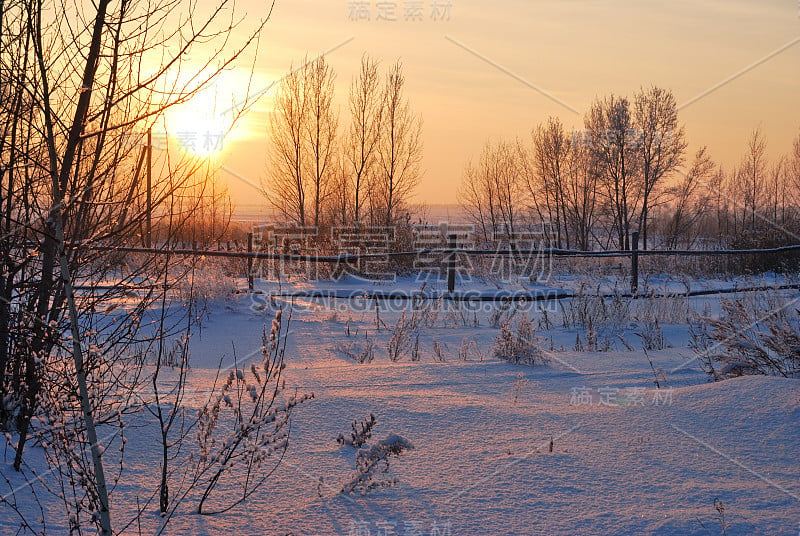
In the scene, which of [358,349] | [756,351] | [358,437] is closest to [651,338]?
[756,351]

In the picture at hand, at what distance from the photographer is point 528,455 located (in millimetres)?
3232

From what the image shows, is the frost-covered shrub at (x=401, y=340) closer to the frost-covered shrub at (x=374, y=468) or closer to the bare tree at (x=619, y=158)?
the frost-covered shrub at (x=374, y=468)

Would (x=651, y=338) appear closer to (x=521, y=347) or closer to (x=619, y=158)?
(x=521, y=347)

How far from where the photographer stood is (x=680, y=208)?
29359 millimetres

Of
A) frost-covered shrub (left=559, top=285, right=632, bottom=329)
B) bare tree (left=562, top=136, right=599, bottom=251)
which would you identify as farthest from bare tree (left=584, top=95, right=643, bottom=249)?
frost-covered shrub (left=559, top=285, right=632, bottom=329)

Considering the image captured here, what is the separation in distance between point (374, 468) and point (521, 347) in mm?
3028

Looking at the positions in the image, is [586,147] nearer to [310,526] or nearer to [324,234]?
[324,234]

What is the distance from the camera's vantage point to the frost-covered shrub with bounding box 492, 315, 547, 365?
577 cm

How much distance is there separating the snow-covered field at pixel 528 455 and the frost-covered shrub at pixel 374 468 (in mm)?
44

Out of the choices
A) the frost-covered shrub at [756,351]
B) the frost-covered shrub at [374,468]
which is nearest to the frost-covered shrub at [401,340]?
the frost-covered shrub at [756,351]

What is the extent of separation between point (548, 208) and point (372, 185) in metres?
10.5

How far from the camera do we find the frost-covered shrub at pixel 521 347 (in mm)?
5766

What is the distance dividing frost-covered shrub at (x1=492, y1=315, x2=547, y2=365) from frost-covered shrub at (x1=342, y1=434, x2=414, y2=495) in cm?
283

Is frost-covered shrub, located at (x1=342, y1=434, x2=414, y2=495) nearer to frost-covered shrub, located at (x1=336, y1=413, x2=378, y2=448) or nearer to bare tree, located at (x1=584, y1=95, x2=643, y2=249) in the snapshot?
frost-covered shrub, located at (x1=336, y1=413, x2=378, y2=448)
